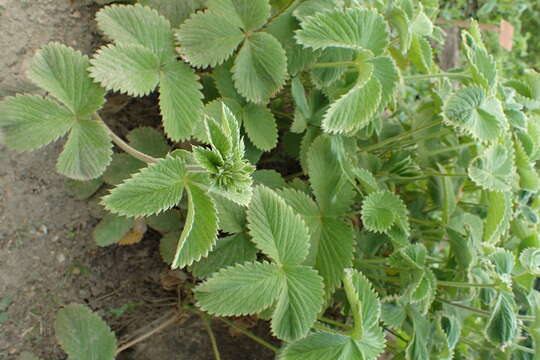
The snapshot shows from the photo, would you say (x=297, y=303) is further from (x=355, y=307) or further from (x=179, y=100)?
(x=179, y=100)

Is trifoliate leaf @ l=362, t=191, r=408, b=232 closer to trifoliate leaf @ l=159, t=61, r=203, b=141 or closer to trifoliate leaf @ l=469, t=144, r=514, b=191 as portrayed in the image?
trifoliate leaf @ l=469, t=144, r=514, b=191

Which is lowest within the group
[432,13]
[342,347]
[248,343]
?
[248,343]

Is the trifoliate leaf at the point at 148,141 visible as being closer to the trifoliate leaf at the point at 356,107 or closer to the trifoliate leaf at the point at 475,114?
the trifoliate leaf at the point at 356,107

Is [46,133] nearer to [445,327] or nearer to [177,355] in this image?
[177,355]

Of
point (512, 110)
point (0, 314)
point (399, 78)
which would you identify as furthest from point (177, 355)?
point (512, 110)

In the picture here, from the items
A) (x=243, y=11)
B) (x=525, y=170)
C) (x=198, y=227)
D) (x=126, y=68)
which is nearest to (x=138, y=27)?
(x=126, y=68)

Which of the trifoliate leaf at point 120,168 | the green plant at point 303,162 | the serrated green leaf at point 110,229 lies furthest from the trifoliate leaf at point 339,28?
the serrated green leaf at point 110,229

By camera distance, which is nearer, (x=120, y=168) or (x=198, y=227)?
(x=198, y=227)
